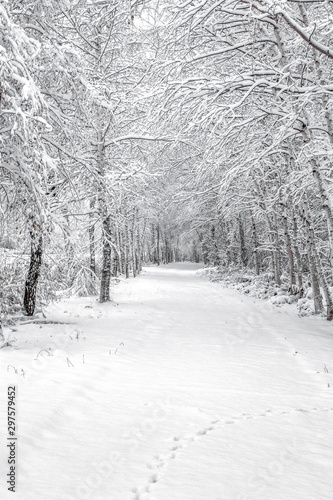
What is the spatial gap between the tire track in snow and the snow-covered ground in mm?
12

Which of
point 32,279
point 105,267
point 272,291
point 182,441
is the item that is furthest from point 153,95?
point 272,291

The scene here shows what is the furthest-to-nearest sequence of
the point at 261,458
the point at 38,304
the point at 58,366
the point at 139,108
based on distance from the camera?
the point at 139,108, the point at 38,304, the point at 58,366, the point at 261,458

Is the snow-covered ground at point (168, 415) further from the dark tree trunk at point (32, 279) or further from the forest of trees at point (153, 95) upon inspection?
the forest of trees at point (153, 95)

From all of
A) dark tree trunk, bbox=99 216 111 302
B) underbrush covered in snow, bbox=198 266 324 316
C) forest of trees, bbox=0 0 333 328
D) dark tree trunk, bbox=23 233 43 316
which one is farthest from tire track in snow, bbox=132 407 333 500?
dark tree trunk, bbox=99 216 111 302

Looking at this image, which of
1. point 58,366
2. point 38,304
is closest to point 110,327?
point 38,304

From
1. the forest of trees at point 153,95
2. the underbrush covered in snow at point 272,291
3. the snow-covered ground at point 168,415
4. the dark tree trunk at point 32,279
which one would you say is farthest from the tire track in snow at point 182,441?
the underbrush covered in snow at point 272,291

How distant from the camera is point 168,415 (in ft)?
12.5

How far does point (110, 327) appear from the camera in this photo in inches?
344

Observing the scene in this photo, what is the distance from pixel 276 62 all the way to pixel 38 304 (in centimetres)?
840

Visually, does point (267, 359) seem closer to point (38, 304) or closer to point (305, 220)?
point (305, 220)

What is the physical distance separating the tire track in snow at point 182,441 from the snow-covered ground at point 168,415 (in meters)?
0.01

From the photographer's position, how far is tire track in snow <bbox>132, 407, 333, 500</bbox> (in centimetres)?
254

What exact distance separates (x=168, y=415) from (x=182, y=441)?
21.8 inches

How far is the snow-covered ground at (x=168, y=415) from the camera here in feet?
8.55
